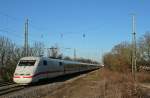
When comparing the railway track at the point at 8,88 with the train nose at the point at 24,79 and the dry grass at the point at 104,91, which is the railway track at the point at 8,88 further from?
the dry grass at the point at 104,91

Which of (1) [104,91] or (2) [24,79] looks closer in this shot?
(1) [104,91]

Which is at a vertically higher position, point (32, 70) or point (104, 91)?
point (32, 70)

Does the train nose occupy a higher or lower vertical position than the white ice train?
lower

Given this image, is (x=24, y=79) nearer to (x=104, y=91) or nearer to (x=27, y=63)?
(x=27, y=63)

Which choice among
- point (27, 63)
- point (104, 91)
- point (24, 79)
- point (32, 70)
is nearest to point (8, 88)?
point (24, 79)

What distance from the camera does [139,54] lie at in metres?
60.9

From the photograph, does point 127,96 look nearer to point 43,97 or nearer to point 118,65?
point 43,97

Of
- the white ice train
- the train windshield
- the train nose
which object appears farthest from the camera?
the train windshield

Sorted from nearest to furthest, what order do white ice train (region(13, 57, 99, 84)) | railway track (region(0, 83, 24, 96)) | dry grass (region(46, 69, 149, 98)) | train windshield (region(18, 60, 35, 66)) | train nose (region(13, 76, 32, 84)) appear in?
1. dry grass (region(46, 69, 149, 98))
2. railway track (region(0, 83, 24, 96))
3. train nose (region(13, 76, 32, 84))
4. white ice train (region(13, 57, 99, 84))
5. train windshield (region(18, 60, 35, 66))

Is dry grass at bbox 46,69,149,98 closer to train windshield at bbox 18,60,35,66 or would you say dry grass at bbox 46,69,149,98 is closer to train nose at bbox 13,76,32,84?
train nose at bbox 13,76,32,84

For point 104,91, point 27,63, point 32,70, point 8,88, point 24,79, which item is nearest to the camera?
point 104,91

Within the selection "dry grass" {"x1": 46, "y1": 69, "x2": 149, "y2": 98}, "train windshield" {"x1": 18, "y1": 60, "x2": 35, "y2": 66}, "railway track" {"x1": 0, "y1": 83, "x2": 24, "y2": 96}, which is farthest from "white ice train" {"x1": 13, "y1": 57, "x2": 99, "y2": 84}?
"dry grass" {"x1": 46, "y1": 69, "x2": 149, "y2": 98}

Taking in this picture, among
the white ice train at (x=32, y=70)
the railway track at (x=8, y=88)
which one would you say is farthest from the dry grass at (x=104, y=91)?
the railway track at (x=8, y=88)

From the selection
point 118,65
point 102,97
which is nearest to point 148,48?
point 118,65
